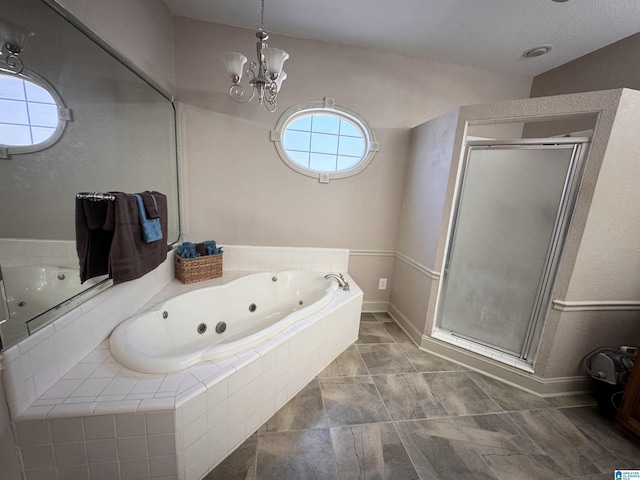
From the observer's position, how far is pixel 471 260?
1.92m

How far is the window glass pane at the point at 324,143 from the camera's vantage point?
2.43 metres

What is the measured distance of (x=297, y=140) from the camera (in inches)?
93.8

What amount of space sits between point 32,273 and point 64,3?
117cm

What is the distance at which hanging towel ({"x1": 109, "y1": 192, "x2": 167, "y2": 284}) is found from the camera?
1196 mm

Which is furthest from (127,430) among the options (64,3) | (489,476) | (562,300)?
(562,300)

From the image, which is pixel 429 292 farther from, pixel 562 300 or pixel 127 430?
pixel 127 430

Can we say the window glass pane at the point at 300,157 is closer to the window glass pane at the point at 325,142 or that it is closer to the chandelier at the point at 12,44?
the window glass pane at the point at 325,142

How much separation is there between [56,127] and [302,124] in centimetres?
175

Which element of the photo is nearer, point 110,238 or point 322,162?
point 110,238

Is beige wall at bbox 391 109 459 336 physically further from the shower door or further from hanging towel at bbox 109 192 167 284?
hanging towel at bbox 109 192 167 284

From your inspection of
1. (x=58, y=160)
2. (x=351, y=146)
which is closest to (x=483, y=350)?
(x=351, y=146)

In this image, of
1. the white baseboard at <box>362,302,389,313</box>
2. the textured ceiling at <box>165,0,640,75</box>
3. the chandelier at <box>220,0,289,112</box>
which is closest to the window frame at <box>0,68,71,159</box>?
the chandelier at <box>220,0,289,112</box>

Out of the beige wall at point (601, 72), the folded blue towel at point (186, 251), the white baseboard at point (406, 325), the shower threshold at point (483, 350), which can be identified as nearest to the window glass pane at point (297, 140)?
the folded blue towel at point (186, 251)

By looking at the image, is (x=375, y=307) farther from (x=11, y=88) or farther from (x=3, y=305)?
(x=11, y=88)
